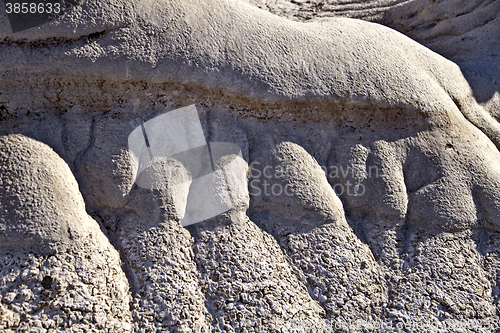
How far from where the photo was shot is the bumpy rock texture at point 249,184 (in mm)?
1118

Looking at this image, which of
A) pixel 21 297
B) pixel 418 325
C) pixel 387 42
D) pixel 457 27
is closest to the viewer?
pixel 21 297

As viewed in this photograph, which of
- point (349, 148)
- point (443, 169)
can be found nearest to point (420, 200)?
point (443, 169)

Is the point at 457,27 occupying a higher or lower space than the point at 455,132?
higher

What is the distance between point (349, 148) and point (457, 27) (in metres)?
1.01

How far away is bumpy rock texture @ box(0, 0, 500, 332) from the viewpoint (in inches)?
44.0

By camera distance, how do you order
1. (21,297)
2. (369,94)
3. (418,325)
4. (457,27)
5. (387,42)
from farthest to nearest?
(457,27) < (387,42) < (369,94) < (418,325) < (21,297)

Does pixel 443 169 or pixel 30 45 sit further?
pixel 443 169

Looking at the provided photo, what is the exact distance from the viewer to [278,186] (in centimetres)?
132

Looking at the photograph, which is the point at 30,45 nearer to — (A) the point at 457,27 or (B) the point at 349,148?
(B) the point at 349,148

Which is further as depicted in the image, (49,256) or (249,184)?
(249,184)

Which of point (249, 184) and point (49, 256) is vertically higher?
point (249, 184)

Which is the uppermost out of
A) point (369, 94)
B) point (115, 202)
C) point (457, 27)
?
point (457, 27)

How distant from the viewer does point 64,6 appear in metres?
1.17

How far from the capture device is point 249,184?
1.32 metres
